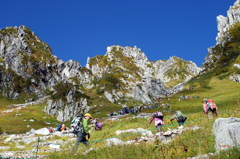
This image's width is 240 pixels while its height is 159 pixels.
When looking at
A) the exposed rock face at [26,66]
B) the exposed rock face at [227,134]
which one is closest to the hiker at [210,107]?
the exposed rock face at [227,134]

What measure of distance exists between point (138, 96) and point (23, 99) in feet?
231

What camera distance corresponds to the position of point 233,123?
7.74 meters

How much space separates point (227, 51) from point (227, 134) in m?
127

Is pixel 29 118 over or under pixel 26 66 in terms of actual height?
under

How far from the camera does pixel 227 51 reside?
11906 centimetres

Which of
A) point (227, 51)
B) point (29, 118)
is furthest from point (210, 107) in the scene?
point (227, 51)

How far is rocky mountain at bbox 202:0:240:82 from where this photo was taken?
83.6 meters

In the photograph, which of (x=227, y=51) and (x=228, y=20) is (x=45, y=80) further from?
(x=228, y=20)

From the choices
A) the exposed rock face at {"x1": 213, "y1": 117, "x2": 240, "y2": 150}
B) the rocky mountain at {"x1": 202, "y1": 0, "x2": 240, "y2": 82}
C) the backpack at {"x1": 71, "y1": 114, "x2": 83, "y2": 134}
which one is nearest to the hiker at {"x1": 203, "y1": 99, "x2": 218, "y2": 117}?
the exposed rock face at {"x1": 213, "y1": 117, "x2": 240, "y2": 150}

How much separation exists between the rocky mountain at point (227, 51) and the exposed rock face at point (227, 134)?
228 ft

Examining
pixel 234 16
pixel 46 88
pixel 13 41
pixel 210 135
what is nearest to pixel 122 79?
pixel 46 88

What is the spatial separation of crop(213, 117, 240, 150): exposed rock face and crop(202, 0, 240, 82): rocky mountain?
69.4 metres

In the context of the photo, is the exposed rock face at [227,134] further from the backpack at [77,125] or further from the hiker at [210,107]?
the hiker at [210,107]

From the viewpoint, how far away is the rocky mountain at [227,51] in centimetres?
8356
